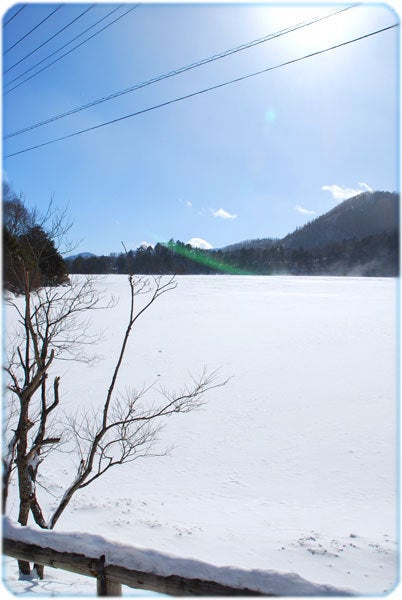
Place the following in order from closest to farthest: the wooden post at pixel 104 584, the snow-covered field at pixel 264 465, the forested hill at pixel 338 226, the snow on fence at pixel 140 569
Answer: the snow on fence at pixel 140 569 → the wooden post at pixel 104 584 → the snow-covered field at pixel 264 465 → the forested hill at pixel 338 226

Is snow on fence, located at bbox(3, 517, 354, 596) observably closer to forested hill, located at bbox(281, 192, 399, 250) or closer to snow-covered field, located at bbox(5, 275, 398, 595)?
snow-covered field, located at bbox(5, 275, 398, 595)

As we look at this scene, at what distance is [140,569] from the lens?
1.96 metres

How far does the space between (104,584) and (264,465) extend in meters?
7.53

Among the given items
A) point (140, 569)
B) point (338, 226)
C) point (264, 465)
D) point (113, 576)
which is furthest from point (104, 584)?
point (338, 226)

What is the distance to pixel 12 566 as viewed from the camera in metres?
4.23

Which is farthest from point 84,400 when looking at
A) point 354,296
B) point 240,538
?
point 354,296

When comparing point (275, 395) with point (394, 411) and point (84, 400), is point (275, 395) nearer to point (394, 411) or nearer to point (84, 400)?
point (394, 411)

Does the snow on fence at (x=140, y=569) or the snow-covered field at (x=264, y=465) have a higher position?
the snow on fence at (x=140, y=569)

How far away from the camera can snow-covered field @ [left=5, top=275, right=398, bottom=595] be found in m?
5.60

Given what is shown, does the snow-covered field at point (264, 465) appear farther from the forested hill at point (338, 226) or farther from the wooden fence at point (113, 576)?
the forested hill at point (338, 226)

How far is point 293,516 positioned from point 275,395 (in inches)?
242

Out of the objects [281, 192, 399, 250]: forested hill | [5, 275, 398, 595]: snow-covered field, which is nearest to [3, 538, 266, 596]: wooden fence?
[5, 275, 398, 595]: snow-covered field

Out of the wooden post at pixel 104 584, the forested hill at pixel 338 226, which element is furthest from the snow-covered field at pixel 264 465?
the forested hill at pixel 338 226

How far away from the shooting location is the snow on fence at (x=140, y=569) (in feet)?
5.82
